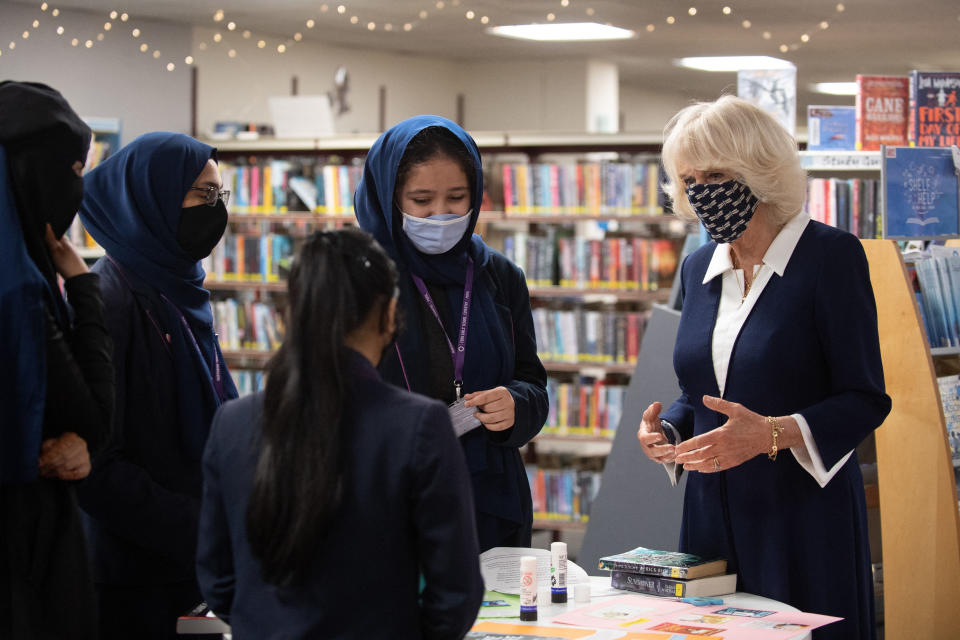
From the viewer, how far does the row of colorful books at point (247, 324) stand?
23.6 ft

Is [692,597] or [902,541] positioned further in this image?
[902,541]

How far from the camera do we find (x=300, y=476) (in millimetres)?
1382

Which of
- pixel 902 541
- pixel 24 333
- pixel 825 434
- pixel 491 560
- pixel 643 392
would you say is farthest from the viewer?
pixel 643 392

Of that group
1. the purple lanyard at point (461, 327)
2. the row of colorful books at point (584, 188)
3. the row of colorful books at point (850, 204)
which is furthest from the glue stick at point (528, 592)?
the row of colorful books at point (584, 188)

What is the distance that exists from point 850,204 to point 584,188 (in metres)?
2.34

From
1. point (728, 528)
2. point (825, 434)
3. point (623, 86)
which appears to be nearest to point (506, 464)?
point (728, 528)

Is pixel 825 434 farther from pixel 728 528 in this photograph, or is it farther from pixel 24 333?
pixel 24 333

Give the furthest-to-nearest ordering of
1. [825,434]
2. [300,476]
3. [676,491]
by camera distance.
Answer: [676,491]
[825,434]
[300,476]

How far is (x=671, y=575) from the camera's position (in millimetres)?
2098

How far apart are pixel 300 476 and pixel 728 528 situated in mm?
1178

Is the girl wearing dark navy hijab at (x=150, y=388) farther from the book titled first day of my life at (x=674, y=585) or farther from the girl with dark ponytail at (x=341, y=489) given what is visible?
the book titled first day of my life at (x=674, y=585)

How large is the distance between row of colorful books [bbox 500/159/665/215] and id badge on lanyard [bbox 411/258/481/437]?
400 cm

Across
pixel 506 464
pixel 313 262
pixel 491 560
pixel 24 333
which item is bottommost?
pixel 491 560

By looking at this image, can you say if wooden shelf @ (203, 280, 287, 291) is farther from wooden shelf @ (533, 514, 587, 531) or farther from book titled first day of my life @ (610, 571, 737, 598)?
book titled first day of my life @ (610, 571, 737, 598)
